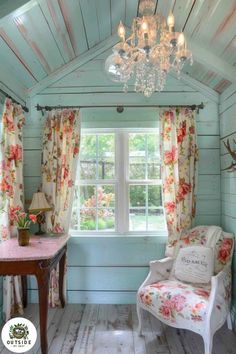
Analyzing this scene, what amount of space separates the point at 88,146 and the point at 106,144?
20 cm

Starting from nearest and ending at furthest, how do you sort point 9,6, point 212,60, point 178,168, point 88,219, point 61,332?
point 9,6, point 61,332, point 212,60, point 178,168, point 88,219

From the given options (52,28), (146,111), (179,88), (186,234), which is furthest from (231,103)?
(52,28)

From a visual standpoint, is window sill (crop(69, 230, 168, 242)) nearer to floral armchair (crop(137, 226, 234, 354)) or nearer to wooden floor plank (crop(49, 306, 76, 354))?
floral armchair (crop(137, 226, 234, 354))

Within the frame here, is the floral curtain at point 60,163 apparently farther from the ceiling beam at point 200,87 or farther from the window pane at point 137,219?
the ceiling beam at point 200,87

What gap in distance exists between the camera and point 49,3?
2.11m

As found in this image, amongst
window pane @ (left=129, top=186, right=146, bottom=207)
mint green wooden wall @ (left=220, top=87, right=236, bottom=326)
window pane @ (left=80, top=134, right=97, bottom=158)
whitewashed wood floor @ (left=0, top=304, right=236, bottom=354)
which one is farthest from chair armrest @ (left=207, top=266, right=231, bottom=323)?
window pane @ (left=80, top=134, right=97, bottom=158)

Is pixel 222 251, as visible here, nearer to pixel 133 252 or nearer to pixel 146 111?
pixel 133 252

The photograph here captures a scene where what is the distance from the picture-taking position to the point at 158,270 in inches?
101

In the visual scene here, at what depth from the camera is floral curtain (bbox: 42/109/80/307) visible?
2.91m

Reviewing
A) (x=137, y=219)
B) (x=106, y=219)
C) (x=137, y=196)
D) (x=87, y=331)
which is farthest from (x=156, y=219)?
(x=87, y=331)

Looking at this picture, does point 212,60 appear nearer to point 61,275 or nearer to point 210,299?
point 210,299

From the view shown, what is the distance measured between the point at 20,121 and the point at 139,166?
133cm

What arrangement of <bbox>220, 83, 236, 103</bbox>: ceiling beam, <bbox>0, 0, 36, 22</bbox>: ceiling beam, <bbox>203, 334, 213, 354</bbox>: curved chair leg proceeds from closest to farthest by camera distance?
<bbox>0, 0, 36, 22</bbox>: ceiling beam
<bbox>203, 334, 213, 354</bbox>: curved chair leg
<bbox>220, 83, 236, 103</bbox>: ceiling beam

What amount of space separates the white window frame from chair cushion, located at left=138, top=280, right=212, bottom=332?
0.82m
